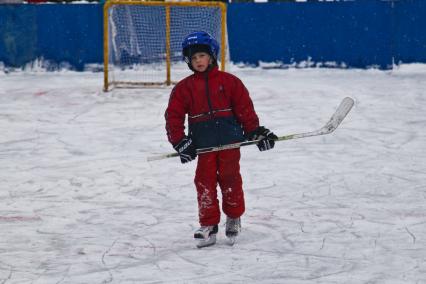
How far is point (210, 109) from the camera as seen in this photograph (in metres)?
4.50

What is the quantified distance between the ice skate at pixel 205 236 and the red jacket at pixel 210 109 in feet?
1.60

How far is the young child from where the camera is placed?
4.47 metres

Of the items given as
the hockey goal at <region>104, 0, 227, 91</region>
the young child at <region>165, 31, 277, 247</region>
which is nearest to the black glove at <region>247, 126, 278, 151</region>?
the young child at <region>165, 31, 277, 247</region>

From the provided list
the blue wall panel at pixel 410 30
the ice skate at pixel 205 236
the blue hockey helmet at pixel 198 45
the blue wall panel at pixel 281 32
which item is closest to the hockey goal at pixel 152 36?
the blue wall panel at pixel 281 32

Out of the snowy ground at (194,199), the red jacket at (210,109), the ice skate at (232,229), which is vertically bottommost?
the snowy ground at (194,199)

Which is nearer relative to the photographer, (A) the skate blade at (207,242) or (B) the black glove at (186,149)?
(B) the black glove at (186,149)

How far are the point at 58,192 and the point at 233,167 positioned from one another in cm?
192

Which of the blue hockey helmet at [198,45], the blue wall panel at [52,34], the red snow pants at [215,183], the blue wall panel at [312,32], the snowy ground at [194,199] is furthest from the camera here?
the blue wall panel at [52,34]

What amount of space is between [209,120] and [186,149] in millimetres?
215

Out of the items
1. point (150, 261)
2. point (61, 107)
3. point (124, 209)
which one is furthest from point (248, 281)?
point (61, 107)

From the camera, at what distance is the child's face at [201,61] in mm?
4441

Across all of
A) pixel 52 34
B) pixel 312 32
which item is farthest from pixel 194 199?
pixel 52 34

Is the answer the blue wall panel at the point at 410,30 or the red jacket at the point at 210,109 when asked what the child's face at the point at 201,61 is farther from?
the blue wall panel at the point at 410,30

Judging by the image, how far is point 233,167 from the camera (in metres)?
4.58
